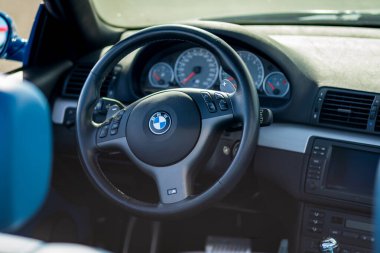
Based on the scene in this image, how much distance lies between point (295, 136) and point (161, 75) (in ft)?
2.09

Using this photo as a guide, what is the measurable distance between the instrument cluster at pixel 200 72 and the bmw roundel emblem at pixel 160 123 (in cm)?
44

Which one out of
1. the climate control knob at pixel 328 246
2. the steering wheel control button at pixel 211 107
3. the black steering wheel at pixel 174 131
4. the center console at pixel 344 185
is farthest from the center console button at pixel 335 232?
the steering wheel control button at pixel 211 107

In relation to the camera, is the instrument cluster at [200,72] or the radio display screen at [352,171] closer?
the radio display screen at [352,171]

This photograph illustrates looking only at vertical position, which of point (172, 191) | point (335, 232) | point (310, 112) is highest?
point (310, 112)

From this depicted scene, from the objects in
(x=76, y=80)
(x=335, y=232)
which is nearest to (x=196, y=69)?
(x=76, y=80)

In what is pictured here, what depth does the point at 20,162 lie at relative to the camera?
1004mm

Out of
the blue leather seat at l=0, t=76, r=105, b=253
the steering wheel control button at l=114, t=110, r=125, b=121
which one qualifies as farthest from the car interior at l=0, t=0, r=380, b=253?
the blue leather seat at l=0, t=76, r=105, b=253

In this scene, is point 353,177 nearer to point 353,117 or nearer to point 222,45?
point 353,117

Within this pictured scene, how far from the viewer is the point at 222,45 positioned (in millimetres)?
2215

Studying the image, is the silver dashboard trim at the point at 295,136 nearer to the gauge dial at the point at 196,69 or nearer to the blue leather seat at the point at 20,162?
the gauge dial at the point at 196,69

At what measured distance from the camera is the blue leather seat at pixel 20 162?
99 centimetres

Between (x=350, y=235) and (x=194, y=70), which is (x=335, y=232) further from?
(x=194, y=70)

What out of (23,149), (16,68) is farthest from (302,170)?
(23,149)

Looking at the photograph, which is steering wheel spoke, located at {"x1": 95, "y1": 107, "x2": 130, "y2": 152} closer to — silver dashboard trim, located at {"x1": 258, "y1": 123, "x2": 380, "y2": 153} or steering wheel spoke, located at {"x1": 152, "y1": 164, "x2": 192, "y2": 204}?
steering wheel spoke, located at {"x1": 152, "y1": 164, "x2": 192, "y2": 204}
